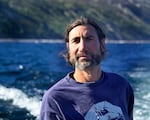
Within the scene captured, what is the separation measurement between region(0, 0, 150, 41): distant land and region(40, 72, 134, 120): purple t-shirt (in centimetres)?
9101

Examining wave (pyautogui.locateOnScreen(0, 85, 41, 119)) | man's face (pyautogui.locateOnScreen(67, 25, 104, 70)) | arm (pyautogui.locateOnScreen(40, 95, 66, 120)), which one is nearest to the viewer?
arm (pyautogui.locateOnScreen(40, 95, 66, 120))

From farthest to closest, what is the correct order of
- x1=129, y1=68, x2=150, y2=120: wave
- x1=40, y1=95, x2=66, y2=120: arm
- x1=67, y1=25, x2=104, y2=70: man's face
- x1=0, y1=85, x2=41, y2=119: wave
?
1. x1=129, y1=68, x2=150, y2=120: wave
2. x1=0, y1=85, x2=41, y2=119: wave
3. x1=67, y1=25, x2=104, y2=70: man's face
4. x1=40, y1=95, x2=66, y2=120: arm

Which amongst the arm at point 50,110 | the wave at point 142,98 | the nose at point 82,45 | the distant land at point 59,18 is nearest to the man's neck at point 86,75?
the nose at point 82,45

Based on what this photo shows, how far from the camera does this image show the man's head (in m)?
3.11

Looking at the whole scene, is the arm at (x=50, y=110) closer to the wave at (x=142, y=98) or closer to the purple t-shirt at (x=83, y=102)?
the purple t-shirt at (x=83, y=102)

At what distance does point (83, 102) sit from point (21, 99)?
7193mm

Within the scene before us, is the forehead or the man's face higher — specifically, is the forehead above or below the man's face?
above

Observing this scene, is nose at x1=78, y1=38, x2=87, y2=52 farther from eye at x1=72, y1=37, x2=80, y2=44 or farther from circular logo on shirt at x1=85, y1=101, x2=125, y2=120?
circular logo on shirt at x1=85, y1=101, x2=125, y2=120

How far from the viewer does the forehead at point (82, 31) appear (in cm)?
312

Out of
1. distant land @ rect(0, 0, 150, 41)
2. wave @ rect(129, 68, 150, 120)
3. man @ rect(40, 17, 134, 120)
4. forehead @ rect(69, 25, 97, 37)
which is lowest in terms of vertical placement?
wave @ rect(129, 68, 150, 120)

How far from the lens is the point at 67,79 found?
3.18 meters

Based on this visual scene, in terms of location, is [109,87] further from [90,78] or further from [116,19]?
[116,19]

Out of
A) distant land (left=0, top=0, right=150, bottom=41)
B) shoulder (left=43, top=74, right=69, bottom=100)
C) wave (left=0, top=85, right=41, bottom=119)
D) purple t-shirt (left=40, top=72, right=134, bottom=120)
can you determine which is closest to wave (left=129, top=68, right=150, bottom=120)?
wave (left=0, top=85, right=41, bottom=119)

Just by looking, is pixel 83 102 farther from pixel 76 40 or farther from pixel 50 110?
pixel 76 40
